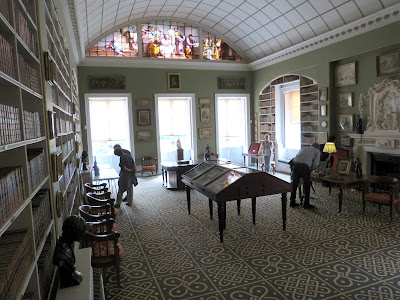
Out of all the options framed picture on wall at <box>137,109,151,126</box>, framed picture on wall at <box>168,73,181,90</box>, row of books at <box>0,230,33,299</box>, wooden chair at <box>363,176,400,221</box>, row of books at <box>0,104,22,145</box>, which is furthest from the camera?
framed picture on wall at <box>168,73,181,90</box>

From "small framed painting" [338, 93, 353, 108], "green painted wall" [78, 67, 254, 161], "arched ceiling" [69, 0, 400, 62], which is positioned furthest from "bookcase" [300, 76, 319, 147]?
"green painted wall" [78, 67, 254, 161]

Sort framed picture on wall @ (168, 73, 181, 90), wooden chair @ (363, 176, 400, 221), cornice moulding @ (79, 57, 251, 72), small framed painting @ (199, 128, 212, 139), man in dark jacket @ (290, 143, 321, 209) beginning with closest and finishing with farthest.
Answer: wooden chair @ (363, 176, 400, 221)
man in dark jacket @ (290, 143, 321, 209)
cornice moulding @ (79, 57, 251, 72)
framed picture on wall @ (168, 73, 181, 90)
small framed painting @ (199, 128, 212, 139)

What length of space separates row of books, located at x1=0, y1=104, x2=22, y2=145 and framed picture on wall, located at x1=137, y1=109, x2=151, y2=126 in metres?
11.5

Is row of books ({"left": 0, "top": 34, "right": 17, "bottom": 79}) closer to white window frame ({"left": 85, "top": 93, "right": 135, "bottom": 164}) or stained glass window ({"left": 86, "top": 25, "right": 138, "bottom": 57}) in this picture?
white window frame ({"left": 85, "top": 93, "right": 135, "bottom": 164})

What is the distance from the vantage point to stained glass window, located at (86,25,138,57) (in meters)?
13.2

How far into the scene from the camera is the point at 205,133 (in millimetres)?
14945

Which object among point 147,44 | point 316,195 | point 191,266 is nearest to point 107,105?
point 147,44

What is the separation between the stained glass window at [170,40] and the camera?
13820mm

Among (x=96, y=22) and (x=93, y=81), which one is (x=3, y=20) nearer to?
(x=96, y=22)

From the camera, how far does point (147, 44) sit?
45.3 feet

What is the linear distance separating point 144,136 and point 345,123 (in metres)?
8.33

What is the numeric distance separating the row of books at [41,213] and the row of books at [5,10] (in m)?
1.60

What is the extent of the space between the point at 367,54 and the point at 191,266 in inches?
335

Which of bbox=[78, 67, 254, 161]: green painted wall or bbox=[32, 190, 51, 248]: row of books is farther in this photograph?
bbox=[78, 67, 254, 161]: green painted wall
